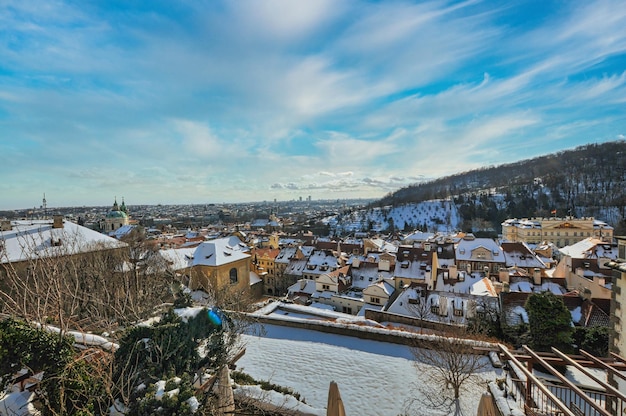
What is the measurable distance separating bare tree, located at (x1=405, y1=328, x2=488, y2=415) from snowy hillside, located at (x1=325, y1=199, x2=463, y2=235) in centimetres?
8652

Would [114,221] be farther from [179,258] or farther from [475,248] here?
[475,248]

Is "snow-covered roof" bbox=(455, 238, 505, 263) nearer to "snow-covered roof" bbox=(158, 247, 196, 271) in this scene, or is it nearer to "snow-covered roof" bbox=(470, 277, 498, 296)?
"snow-covered roof" bbox=(470, 277, 498, 296)

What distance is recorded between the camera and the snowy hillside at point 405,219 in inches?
3883

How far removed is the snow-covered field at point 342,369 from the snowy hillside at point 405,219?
85.1 metres

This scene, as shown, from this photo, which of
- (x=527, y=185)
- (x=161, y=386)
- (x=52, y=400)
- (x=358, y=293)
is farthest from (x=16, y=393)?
(x=527, y=185)

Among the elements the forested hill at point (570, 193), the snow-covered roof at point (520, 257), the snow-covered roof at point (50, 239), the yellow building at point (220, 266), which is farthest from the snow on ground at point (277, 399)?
the forested hill at point (570, 193)

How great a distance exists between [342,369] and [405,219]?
108780 mm

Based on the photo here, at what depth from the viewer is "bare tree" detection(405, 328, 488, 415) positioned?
283 inches

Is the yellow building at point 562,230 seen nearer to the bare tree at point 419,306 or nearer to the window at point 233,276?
the bare tree at point 419,306

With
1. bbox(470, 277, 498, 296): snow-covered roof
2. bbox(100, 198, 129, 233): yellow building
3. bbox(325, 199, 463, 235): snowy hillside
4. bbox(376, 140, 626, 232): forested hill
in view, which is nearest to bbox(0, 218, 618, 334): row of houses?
bbox(470, 277, 498, 296): snow-covered roof

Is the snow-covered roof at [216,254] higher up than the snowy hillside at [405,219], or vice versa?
the snow-covered roof at [216,254]

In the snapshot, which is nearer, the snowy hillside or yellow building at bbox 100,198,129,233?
yellow building at bbox 100,198,129,233

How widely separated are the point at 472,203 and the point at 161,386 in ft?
373

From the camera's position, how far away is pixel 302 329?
11.9 meters
